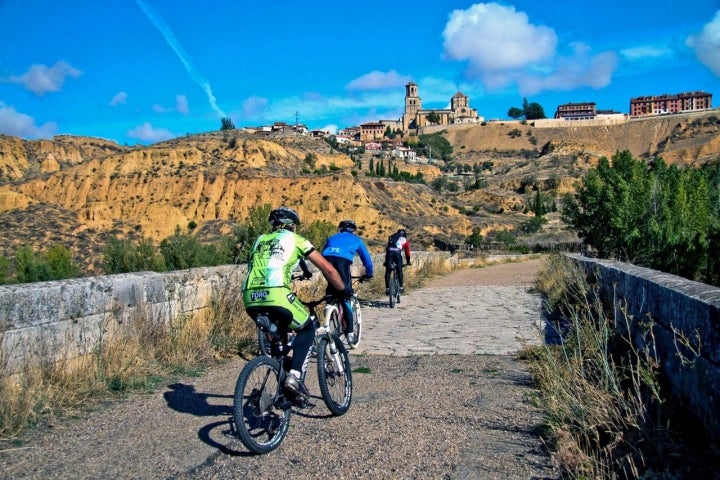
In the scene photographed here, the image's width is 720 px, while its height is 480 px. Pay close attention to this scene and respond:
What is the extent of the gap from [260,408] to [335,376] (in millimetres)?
1090

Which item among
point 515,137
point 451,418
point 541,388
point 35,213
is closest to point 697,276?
point 541,388

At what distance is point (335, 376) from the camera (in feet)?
17.6

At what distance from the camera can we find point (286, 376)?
477 cm

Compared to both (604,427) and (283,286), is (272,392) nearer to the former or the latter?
(283,286)

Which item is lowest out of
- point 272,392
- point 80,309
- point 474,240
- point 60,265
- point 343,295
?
point 474,240

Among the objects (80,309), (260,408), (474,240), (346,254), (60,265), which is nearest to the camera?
(260,408)

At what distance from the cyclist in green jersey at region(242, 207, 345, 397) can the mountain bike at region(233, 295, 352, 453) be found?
0.25 feet

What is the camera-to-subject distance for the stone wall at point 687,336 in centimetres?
368

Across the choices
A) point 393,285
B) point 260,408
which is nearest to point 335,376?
point 260,408

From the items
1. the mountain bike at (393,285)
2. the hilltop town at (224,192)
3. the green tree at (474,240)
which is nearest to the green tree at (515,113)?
the hilltop town at (224,192)

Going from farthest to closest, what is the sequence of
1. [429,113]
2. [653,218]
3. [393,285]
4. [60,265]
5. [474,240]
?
[429,113] → [474,240] → [60,265] → [653,218] → [393,285]

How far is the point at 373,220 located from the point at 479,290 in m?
38.7

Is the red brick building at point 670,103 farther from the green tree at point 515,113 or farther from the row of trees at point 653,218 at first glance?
the row of trees at point 653,218

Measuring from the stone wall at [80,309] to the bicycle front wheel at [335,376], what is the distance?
260 cm
